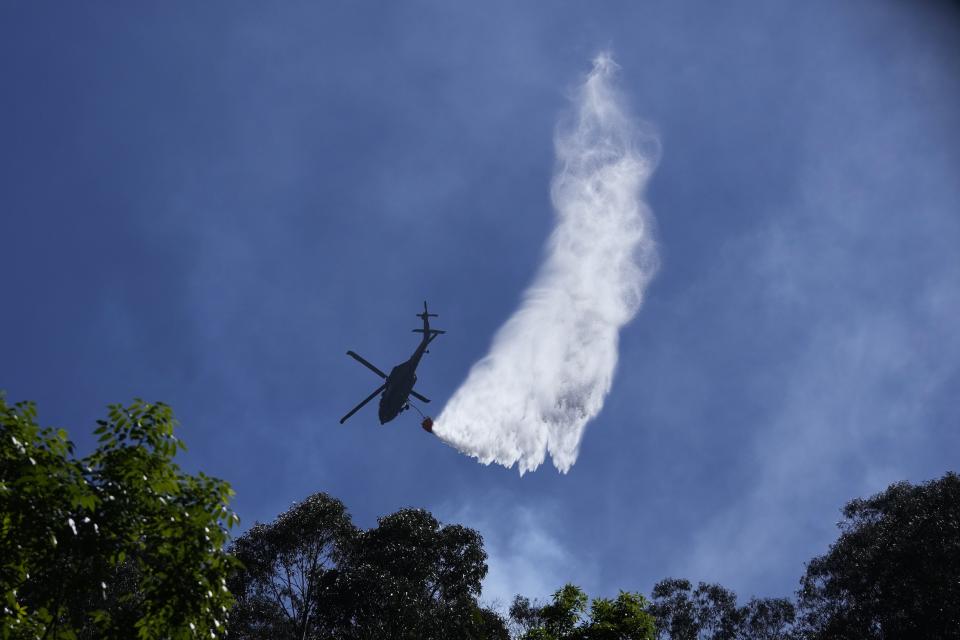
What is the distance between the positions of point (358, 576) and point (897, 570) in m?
30.8

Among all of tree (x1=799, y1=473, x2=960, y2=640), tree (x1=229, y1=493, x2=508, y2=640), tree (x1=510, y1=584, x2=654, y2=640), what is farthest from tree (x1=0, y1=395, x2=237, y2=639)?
tree (x1=799, y1=473, x2=960, y2=640)

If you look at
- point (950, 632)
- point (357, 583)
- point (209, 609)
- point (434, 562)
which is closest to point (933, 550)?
point (950, 632)

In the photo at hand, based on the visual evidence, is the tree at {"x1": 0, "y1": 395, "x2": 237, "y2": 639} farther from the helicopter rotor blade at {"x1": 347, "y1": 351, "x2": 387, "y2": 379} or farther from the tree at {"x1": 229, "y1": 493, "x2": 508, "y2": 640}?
the helicopter rotor blade at {"x1": 347, "y1": 351, "x2": 387, "y2": 379}

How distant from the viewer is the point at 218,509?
8938 mm

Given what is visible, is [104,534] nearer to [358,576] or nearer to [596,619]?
[596,619]

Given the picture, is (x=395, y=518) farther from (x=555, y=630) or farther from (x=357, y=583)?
(x=555, y=630)

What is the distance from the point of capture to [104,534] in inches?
328

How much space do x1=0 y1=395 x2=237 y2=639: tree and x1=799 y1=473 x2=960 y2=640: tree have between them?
4129 centimetres

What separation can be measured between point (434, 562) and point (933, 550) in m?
28.2

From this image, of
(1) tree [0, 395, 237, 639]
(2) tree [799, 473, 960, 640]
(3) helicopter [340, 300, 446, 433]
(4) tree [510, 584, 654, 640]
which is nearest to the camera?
(1) tree [0, 395, 237, 639]

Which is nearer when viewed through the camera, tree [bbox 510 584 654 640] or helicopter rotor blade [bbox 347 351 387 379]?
tree [bbox 510 584 654 640]

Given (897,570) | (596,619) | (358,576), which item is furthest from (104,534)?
(897,570)

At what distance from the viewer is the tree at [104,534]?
7.89 meters

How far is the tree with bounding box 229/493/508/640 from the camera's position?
3891 centimetres
